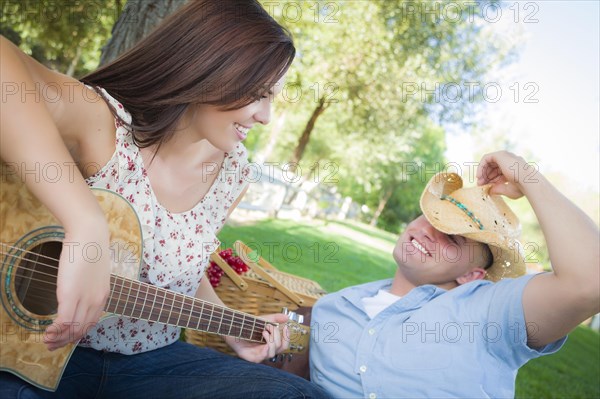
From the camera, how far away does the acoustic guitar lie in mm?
1492

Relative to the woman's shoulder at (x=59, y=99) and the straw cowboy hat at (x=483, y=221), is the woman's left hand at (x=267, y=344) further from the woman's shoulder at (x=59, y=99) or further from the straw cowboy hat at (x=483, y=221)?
the woman's shoulder at (x=59, y=99)

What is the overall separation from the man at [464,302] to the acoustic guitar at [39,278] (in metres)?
0.95

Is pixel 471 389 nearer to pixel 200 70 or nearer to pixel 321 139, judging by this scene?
pixel 200 70

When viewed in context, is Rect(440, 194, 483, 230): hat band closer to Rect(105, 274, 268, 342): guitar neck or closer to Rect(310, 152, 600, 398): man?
Rect(310, 152, 600, 398): man

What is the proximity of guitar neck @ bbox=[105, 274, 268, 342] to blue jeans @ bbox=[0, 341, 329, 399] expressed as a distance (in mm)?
158

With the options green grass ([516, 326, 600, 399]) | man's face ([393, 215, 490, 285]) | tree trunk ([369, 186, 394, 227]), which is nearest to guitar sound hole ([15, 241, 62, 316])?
man's face ([393, 215, 490, 285])

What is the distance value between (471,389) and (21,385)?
160 centimetres

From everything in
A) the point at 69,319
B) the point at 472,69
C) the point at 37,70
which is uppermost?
the point at 472,69

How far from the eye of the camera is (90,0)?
8.84 metres

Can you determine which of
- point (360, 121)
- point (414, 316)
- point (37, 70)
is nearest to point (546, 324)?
point (414, 316)

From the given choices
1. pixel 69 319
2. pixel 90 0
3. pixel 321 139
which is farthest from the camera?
pixel 321 139

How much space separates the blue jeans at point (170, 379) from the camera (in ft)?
6.04

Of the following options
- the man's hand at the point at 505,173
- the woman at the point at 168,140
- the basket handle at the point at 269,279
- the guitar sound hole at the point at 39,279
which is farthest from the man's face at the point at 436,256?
the guitar sound hole at the point at 39,279

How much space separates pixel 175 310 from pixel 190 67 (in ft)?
2.95
